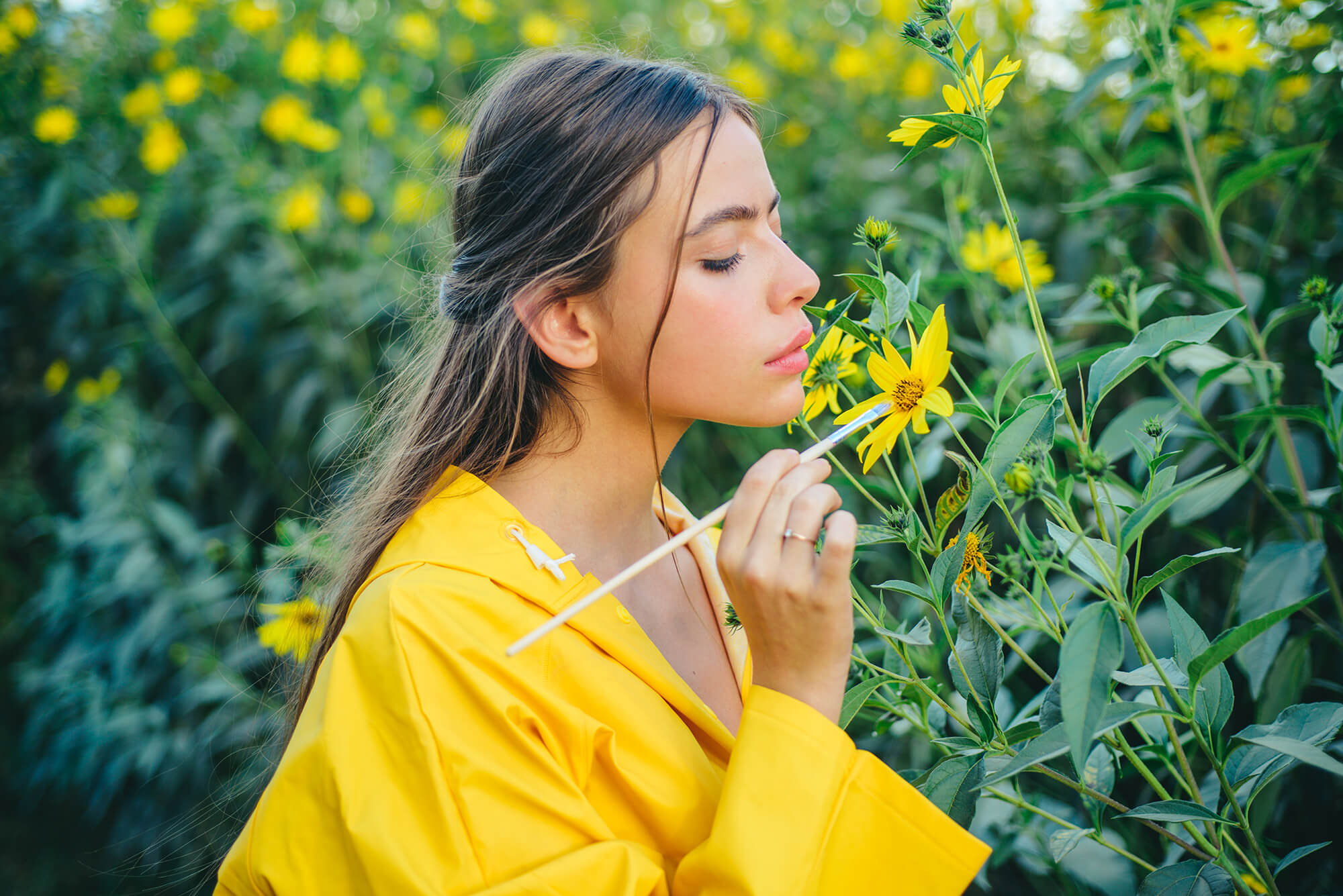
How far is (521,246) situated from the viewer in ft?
3.25

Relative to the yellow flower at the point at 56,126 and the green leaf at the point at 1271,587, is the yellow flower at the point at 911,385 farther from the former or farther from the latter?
the yellow flower at the point at 56,126

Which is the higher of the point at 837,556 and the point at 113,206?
the point at 113,206

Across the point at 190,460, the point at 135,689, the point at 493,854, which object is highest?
the point at 493,854

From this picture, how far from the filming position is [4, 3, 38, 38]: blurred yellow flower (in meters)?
2.61

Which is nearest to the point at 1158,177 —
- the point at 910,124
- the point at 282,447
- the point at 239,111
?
the point at 910,124

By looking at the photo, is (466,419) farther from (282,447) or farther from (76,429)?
(76,429)

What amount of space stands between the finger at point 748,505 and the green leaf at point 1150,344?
0.25 m

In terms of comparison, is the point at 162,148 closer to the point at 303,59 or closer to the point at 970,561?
the point at 303,59

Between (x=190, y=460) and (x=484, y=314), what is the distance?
5.80 ft

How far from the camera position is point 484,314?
103cm

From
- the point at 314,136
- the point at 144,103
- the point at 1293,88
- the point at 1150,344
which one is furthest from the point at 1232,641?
the point at 144,103

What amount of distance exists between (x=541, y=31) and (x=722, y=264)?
1935 mm

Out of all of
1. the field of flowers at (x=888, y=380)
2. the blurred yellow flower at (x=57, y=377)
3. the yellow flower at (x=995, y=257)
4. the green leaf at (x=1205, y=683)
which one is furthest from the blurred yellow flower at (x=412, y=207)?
the green leaf at (x=1205, y=683)

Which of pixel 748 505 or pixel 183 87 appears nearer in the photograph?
pixel 748 505
